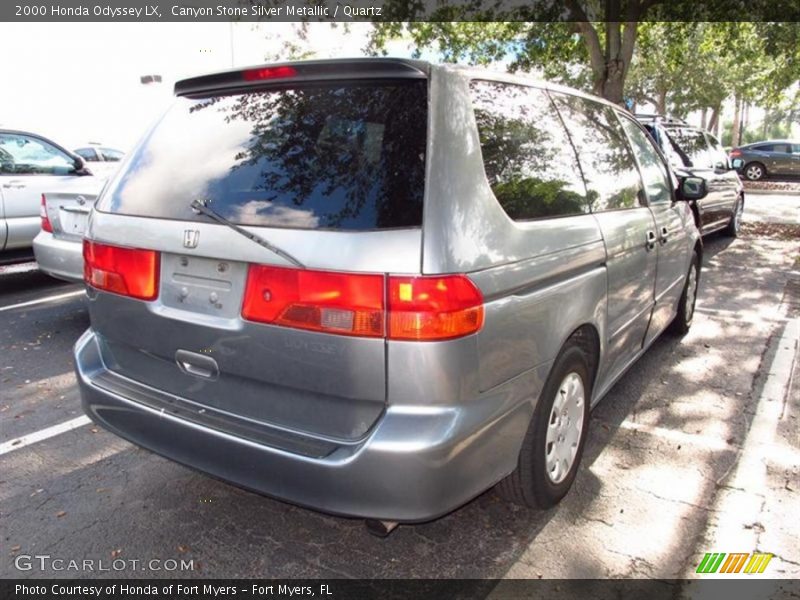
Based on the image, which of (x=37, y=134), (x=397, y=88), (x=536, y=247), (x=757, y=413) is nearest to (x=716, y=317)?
(x=757, y=413)

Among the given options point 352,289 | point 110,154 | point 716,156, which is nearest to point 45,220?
point 352,289

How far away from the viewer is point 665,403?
13.4 ft

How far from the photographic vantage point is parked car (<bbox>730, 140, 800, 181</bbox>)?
2489 cm

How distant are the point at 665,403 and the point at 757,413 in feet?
1.71

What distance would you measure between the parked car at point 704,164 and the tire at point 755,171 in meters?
17.4

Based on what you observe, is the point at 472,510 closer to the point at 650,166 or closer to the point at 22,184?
the point at 650,166

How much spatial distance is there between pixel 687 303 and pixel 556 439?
305 cm

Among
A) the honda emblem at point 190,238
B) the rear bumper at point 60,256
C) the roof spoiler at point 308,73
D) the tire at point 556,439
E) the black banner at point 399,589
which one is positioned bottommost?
the black banner at point 399,589

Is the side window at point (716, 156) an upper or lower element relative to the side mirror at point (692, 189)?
upper

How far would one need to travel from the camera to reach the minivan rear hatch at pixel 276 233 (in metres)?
2.01

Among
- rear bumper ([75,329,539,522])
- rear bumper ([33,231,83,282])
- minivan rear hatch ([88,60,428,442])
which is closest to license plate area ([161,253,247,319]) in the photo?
minivan rear hatch ([88,60,428,442])

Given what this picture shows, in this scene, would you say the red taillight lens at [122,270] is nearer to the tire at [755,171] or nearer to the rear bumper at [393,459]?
the rear bumper at [393,459]

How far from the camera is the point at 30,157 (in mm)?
7105

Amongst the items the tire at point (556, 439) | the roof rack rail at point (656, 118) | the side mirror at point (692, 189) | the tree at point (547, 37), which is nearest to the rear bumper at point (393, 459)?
the tire at point (556, 439)
